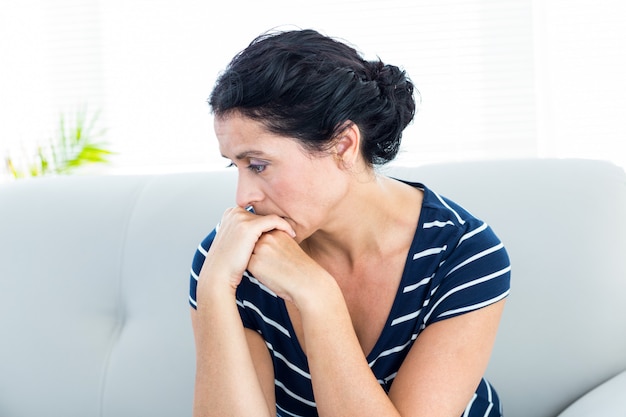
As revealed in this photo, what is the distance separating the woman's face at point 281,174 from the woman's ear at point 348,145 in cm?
1

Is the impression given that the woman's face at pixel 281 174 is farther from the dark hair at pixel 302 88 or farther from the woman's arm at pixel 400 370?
the woman's arm at pixel 400 370

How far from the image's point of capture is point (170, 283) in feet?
5.56

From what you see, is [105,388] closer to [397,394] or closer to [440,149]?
[397,394]

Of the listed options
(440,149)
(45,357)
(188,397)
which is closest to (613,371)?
(188,397)

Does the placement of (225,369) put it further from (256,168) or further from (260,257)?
(256,168)

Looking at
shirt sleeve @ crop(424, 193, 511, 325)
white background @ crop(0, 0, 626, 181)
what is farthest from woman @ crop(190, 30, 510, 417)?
white background @ crop(0, 0, 626, 181)

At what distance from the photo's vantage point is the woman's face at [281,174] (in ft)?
4.01

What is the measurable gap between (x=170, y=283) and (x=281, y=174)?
0.57m

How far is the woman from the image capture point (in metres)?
1.23

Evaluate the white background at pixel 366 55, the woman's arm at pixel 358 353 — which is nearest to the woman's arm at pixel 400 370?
the woman's arm at pixel 358 353

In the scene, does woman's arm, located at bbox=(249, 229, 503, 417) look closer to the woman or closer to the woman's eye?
the woman

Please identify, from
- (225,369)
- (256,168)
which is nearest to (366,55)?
(256,168)

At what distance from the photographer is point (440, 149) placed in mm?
3084

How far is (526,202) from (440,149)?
1498 mm
